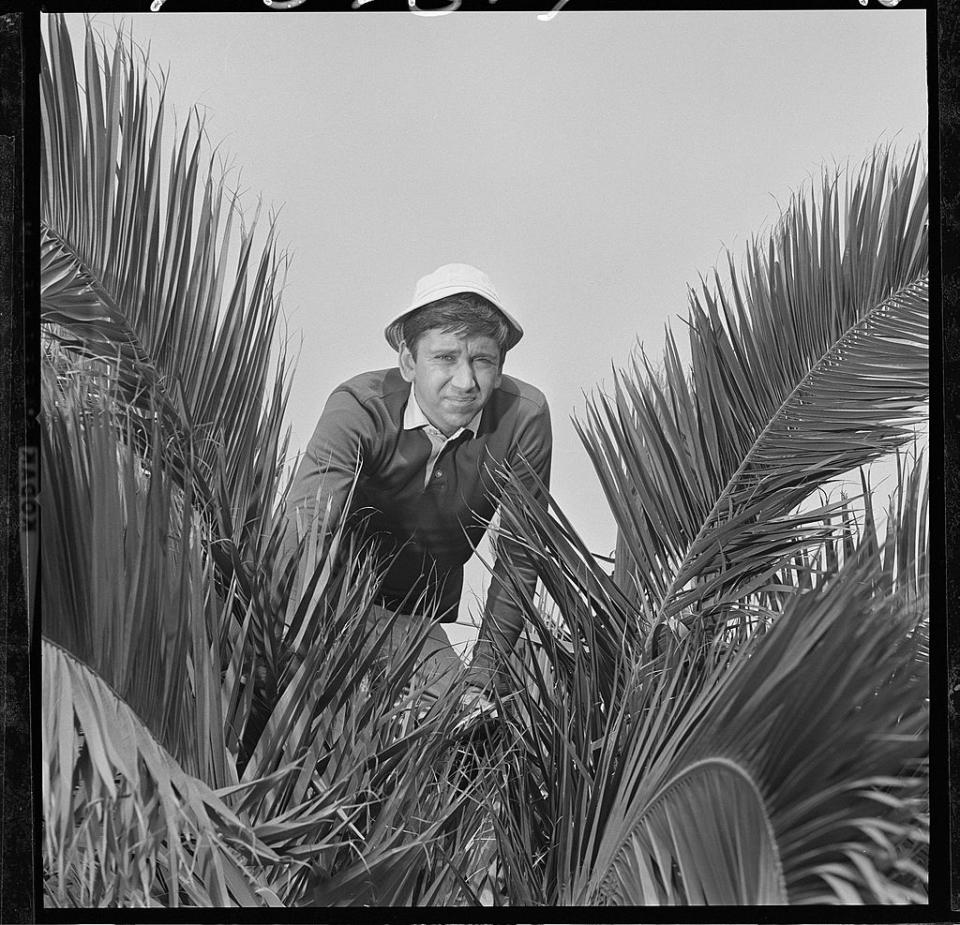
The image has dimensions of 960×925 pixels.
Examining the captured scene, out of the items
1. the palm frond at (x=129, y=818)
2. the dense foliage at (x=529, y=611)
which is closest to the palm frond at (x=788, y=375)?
the dense foliage at (x=529, y=611)

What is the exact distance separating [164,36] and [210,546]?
88 centimetres

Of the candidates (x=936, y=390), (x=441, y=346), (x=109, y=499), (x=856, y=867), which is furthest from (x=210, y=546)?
(x=936, y=390)

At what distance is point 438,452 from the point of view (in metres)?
1.50

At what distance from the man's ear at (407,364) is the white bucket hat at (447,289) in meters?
0.02

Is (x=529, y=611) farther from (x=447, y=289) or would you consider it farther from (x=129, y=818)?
(x=129, y=818)

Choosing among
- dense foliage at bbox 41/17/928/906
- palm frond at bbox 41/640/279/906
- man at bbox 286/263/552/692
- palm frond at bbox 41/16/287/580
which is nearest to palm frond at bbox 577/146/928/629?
dense foliage at bbox 41/17/928/906

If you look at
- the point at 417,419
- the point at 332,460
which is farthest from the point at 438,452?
the point at 332,460

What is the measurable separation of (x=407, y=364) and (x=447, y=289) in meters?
0.15

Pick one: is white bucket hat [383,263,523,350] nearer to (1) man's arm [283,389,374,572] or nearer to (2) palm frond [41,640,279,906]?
(1) man's arm [283,389,374,572]

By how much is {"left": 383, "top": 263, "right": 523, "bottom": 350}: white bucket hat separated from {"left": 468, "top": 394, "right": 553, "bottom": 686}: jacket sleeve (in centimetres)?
18

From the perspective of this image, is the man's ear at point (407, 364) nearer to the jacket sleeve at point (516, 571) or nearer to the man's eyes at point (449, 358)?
the man's eyes at point (449, 358)

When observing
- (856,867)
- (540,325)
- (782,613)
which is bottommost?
(856,867)

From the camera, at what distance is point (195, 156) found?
1.47 m

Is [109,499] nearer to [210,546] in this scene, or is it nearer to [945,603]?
[210,546]
